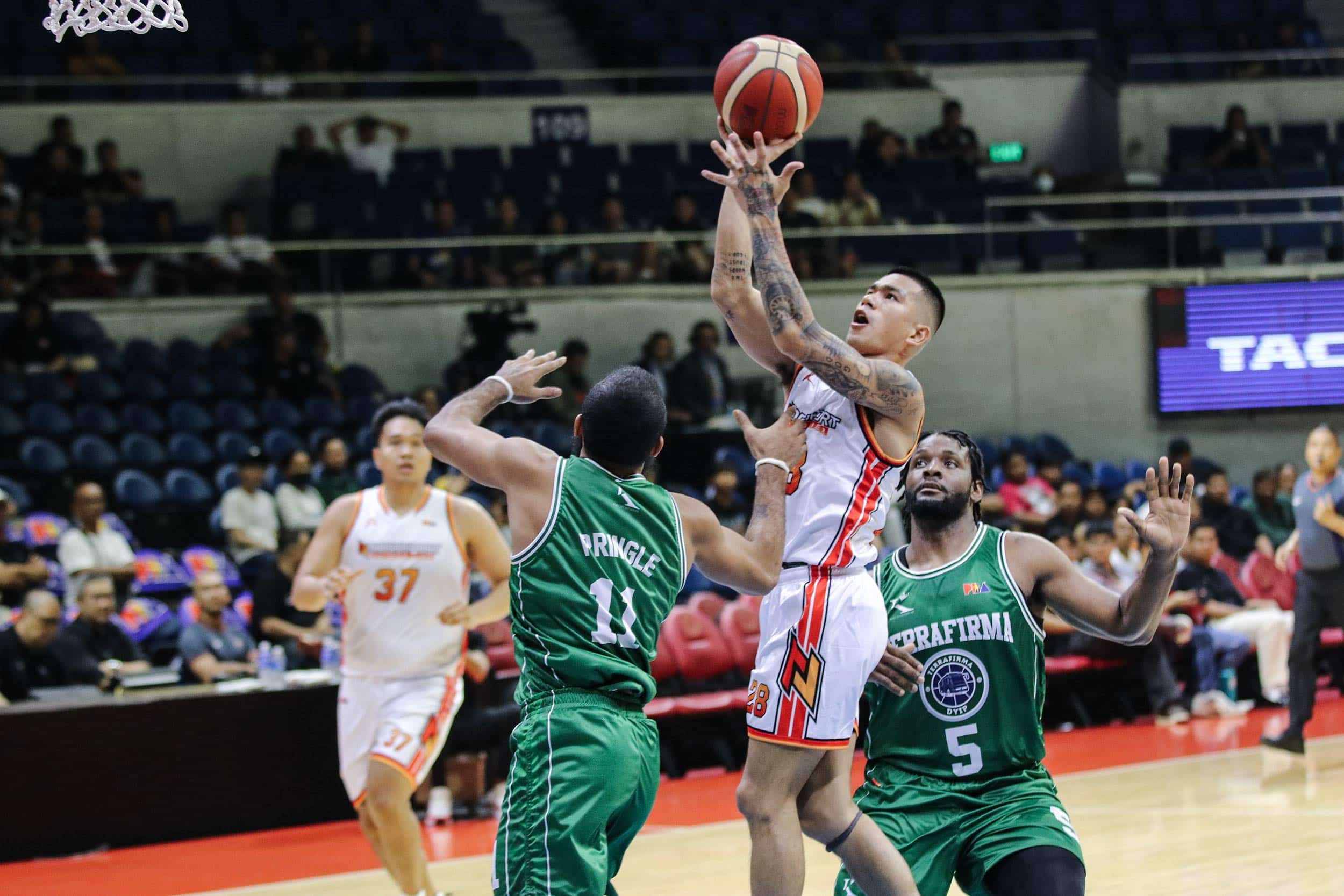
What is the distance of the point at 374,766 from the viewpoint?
242 inches

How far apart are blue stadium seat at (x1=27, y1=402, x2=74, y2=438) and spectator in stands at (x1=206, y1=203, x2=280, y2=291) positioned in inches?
89.8

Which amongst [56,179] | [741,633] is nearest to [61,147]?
[56,179]

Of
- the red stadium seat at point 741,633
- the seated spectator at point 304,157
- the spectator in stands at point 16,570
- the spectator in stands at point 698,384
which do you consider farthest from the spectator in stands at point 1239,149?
the spectator in stands at point 16,570

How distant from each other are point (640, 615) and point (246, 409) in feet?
32.0

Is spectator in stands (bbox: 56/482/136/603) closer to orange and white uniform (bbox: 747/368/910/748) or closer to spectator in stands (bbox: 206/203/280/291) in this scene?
spectator in stands (bbox: 206/203/280/291)

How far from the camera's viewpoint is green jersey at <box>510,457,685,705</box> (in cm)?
387

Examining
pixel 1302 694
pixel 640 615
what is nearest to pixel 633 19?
pixel 1302 694

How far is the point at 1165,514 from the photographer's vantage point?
429cm

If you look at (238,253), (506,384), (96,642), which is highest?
(238,253)

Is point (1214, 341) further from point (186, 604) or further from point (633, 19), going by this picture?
point (186, 604)

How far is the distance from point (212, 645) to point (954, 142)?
36.8 ft

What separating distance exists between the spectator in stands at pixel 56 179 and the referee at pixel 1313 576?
35.5 ft

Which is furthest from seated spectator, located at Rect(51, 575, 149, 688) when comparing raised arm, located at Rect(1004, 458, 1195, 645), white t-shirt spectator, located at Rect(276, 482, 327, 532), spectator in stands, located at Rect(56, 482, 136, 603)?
raised arm, located at Rect(1004, 458, 1195, 645)

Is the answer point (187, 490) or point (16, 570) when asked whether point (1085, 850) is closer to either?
point (16, 570)
